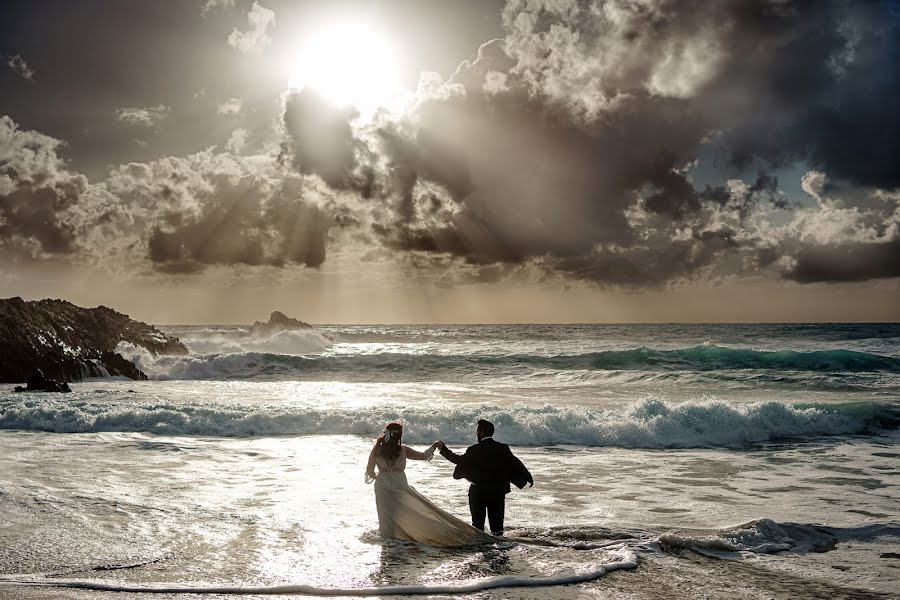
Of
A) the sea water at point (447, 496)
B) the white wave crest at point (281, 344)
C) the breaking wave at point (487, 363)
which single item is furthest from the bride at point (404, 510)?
the white wave crest at point (281, 344)

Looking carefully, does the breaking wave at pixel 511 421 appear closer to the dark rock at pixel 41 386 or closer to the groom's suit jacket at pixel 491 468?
the dark rock at pixel 41 386

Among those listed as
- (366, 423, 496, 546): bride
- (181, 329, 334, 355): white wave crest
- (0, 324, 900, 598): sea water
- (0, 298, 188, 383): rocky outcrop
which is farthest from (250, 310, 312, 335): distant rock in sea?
(366, 423, 496, 546): bride

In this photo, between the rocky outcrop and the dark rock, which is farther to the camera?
the rocky outcrop

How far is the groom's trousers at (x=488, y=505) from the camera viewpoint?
8617 millimetres

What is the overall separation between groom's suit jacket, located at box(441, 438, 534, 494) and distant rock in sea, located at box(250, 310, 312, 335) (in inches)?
3035

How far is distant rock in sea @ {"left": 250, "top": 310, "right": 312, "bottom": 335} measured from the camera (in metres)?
83.6

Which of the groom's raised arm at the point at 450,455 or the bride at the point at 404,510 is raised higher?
the groom's raised arm at the point at 450,455

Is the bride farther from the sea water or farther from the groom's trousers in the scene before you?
the groom's trousers

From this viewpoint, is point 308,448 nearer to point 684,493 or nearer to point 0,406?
point 684,493

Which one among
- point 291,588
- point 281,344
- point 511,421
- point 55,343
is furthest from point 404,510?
point 281,344

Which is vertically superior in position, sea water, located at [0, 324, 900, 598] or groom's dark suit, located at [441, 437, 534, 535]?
groom's dark suit, located at [441, 437, 534, 535]

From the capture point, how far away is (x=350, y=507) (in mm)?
10133

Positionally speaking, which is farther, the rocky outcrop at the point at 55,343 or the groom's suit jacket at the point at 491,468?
the rocky outcrop at the point at 55,343

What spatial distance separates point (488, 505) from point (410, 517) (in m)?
1.10
